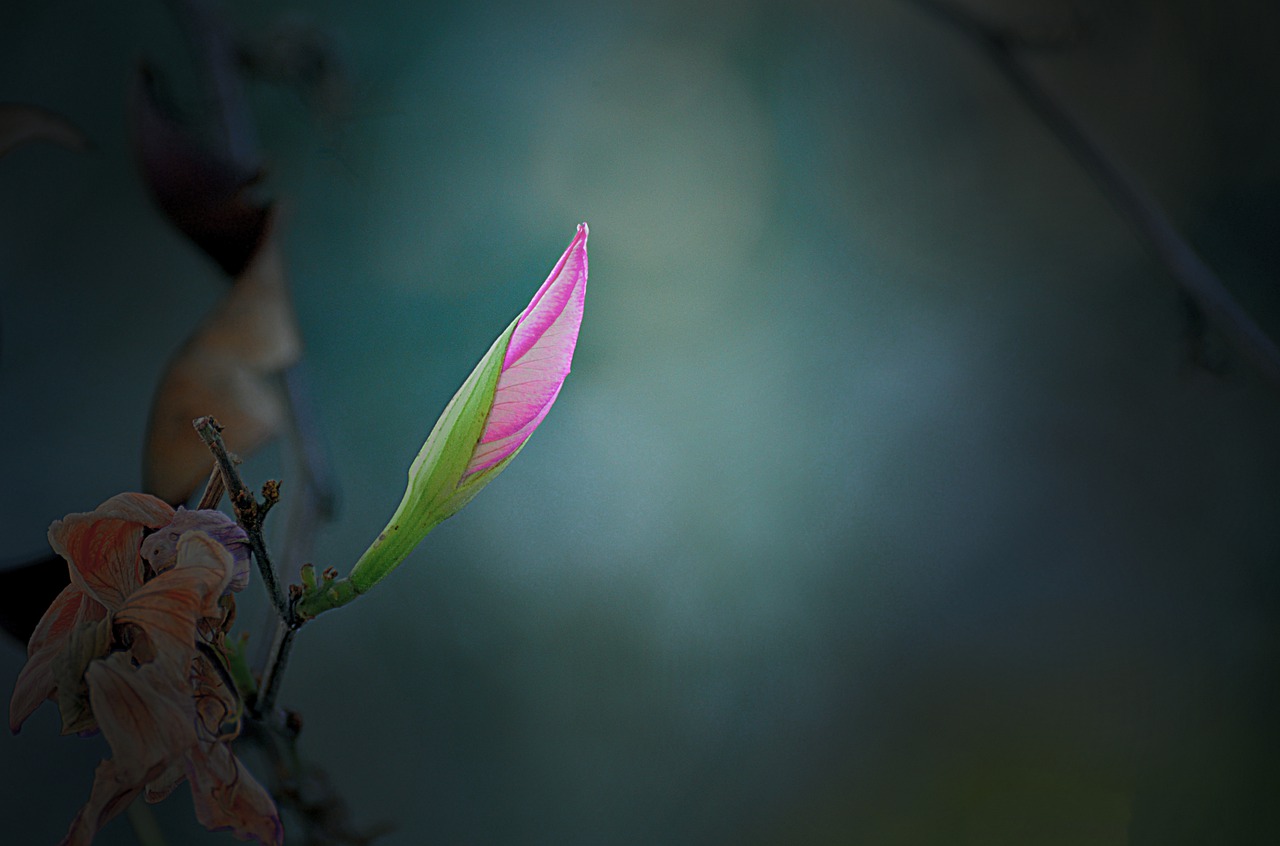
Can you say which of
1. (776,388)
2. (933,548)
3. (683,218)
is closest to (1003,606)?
(933,548)

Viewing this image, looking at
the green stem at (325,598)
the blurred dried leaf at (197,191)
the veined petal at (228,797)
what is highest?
the blurred dried leaf at (197,191)

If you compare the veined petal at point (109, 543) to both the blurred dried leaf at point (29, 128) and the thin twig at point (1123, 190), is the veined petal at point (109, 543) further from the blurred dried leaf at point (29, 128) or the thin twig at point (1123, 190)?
the thin twig at point (1123, 190)

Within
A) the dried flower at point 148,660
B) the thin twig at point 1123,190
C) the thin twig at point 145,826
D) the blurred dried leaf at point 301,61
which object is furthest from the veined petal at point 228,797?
the thin twig at point 1123,190

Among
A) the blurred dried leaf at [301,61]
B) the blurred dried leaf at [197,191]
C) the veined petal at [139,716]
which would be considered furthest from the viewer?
the blurred dried leaf at [301,61]

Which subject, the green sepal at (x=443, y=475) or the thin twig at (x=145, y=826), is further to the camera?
the thin twig at (x=145, y=826)

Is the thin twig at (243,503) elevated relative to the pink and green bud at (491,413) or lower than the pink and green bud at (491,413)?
lower

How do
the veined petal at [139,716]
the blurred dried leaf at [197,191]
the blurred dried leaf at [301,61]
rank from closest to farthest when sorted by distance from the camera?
the veined petal at [139,716] < the blurred dried leaf at [197,191] < the blurred dried leaf at [301,61]

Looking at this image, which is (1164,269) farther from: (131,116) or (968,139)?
(131,116)
